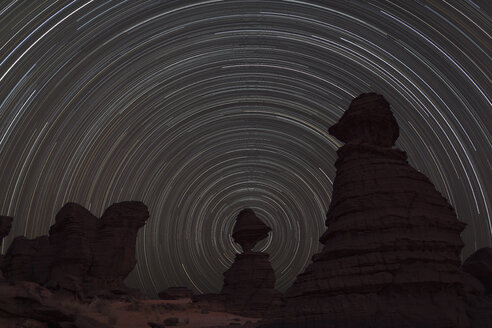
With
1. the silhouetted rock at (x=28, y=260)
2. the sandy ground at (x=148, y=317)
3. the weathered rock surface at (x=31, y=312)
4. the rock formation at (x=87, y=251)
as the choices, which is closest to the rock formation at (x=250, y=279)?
the sandy ground at (x=148, y=317)

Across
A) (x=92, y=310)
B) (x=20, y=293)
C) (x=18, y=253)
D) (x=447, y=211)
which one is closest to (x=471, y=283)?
(x=447, y=211)

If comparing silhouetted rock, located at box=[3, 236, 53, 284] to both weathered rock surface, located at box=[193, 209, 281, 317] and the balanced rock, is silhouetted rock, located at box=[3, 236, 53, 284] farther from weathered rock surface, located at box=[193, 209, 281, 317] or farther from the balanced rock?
weathered rock surface, located at box=[193, 209, 281, 317]

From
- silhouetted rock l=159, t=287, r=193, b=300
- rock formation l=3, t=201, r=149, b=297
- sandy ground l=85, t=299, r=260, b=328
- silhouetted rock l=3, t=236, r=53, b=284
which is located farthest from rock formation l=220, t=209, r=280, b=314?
silhouetted rock l=3, t=236, r=53, b=284

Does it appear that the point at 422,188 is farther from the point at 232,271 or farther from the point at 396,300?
the point at 232,271

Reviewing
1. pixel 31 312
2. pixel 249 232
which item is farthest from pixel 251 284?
pixel 31 312

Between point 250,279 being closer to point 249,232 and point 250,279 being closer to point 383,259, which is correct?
point 249,232
